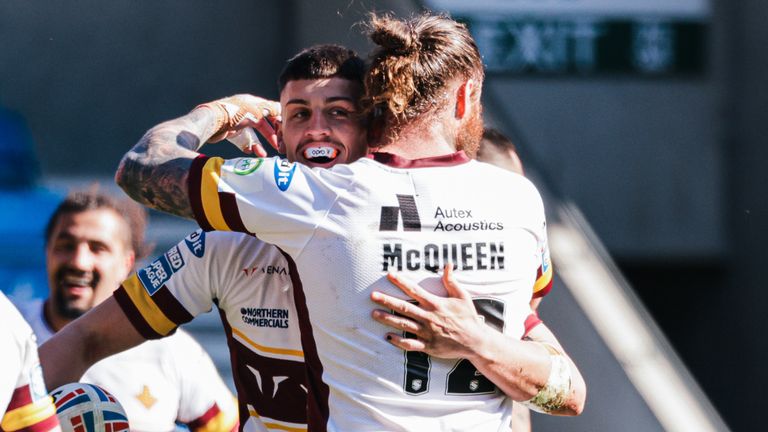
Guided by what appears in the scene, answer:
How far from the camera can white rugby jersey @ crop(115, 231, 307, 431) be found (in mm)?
2975

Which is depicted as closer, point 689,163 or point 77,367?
point 77,367

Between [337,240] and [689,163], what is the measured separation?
8772 millimetres

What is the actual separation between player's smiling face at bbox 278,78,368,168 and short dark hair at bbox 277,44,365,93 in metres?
0.02

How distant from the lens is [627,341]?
219 inches

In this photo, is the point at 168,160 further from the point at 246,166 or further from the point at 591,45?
the point at 591,45

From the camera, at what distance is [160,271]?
309cm

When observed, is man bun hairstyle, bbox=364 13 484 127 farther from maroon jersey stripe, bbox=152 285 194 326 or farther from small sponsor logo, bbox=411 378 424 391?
maroon jersey stripe, bbox=152 285 194 326

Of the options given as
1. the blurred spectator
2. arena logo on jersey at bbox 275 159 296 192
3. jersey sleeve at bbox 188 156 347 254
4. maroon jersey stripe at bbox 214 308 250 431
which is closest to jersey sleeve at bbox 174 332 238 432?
maroon jersey stripe at bbox 214 308 250 431

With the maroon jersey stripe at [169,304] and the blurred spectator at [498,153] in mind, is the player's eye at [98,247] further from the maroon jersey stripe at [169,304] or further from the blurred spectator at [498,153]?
the blurred spectator at [498,153]

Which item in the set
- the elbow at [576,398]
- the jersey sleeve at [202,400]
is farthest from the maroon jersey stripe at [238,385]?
the jersey sleeve at [202,400]

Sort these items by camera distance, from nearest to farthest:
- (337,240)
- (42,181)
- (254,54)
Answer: (337,240), (42,181), (254,54)

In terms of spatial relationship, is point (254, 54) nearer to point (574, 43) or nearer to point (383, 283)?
point (574, 43)

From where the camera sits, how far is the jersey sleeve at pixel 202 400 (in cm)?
403

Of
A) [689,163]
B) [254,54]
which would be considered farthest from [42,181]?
[689,163]
